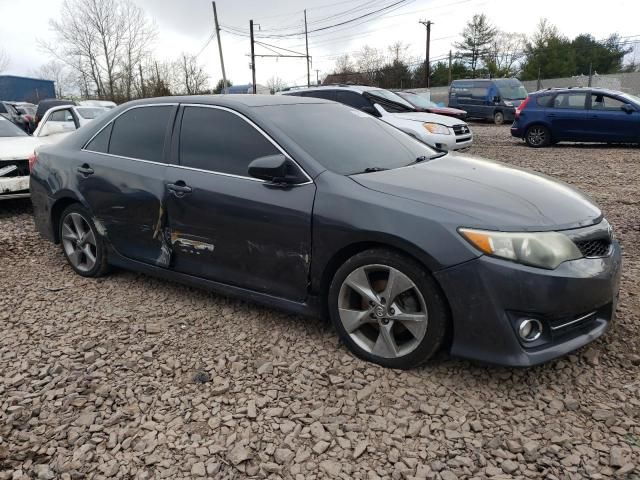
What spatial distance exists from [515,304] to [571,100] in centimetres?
1197

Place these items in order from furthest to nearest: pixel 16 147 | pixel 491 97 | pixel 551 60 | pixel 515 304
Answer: pixel 551 60, pixel 491 97, pixel 16 147, pixel 515 304

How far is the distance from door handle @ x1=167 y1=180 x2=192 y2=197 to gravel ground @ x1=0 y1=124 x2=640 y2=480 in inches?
33.8

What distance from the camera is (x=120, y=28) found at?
47.5 metres

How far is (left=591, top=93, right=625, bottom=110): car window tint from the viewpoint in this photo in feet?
39.9

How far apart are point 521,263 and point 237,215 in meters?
1.69

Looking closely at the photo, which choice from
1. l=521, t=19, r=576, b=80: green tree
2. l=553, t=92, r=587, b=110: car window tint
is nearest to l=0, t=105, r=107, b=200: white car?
l=553, t=92, r=587, b=110: car window tint

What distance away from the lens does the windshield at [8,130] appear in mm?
8227

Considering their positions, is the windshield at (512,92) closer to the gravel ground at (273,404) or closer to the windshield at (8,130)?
the windshield at (8,130)

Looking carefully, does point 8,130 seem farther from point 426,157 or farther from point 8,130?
point 426,157

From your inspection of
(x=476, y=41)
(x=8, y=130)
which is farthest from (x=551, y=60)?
(x=8, y=130)

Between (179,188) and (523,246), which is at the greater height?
(179,188)

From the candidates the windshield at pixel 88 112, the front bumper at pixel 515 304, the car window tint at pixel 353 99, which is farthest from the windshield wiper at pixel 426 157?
the windshield at pixel 88 112

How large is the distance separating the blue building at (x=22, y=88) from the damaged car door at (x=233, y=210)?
54230 millimetres

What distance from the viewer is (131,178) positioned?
3914 millimetres
